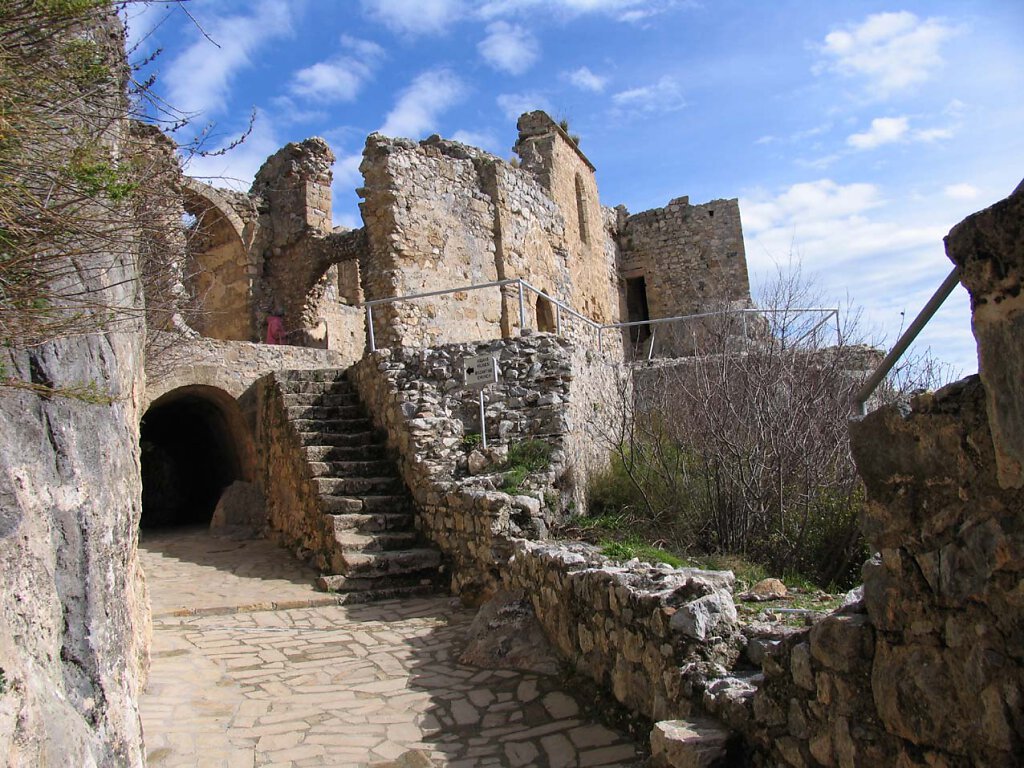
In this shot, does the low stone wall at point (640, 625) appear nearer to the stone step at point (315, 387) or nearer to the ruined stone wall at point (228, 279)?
the stone step at point (315, 387)

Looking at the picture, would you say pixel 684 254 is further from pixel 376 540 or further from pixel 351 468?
pixel 376 540

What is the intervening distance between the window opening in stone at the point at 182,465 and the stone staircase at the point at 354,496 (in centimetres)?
348

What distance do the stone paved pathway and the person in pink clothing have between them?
927 centimetres

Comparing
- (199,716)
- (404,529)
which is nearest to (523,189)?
(404,529)

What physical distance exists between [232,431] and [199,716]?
853 cm

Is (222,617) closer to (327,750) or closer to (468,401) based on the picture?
(327,750)

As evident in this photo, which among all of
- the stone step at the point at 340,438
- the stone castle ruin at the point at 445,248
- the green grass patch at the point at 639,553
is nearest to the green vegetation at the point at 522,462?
the green grass patch at the point at 639,553

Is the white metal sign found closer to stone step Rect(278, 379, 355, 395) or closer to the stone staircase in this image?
the stone staircase

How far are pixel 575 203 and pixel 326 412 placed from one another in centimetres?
1008

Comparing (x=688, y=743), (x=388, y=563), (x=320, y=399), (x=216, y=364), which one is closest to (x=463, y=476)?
(x=388, y=563)

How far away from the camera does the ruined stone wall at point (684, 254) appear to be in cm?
2070

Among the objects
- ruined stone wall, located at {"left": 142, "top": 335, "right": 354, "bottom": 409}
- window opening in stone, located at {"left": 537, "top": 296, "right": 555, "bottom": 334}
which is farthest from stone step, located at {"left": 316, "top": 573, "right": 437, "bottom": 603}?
window opening in stone, located at {"left": 537, "top": 296, "right": 555, "bottom": 334}

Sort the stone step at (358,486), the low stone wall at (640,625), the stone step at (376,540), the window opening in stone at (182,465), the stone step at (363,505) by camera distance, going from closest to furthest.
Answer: the low stone wall at (640,625) → the stone step at (376,540) → the stone step at (363,505) → the stone step at (358,486) → the window opening in stone at (182,465)

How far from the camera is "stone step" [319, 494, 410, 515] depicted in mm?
8812
